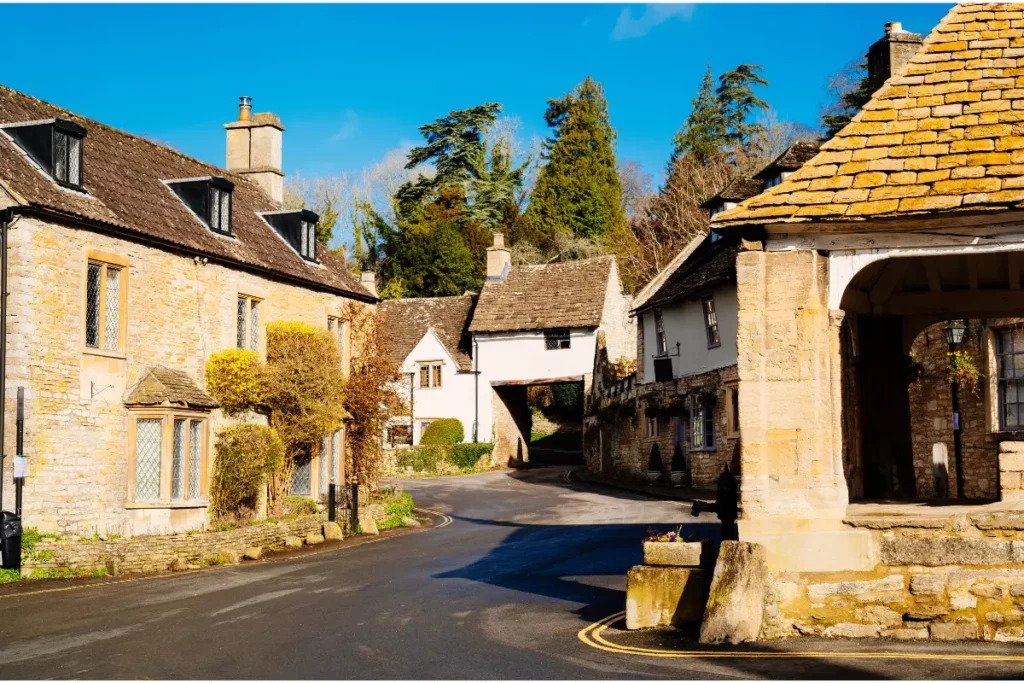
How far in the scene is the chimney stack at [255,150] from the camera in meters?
34.2

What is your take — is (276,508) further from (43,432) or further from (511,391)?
(511,391)

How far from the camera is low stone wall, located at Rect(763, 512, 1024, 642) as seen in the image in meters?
11.4

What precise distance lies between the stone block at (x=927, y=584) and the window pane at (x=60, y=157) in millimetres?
17543

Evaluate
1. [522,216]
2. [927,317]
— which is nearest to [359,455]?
[927,317]

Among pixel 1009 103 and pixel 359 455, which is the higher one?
pixel 1009 103

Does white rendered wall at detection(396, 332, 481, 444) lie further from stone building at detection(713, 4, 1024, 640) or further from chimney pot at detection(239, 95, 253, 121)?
stone building at detection(713, 4, 1024, 640)

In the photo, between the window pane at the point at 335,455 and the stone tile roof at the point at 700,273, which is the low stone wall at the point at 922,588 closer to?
the stone tile roof at the point at 700,273

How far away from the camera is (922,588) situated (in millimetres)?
11508

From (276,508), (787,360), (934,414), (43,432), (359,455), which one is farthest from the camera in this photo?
(359,455)

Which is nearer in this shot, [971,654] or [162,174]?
[971,654]

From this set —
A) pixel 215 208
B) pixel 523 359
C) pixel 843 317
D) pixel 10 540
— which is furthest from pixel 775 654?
pixel 523 359

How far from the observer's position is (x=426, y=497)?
121 ft

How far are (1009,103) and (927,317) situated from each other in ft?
12.8

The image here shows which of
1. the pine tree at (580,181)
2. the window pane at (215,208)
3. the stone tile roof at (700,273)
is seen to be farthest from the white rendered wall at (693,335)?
the pine tree at (580,181)
